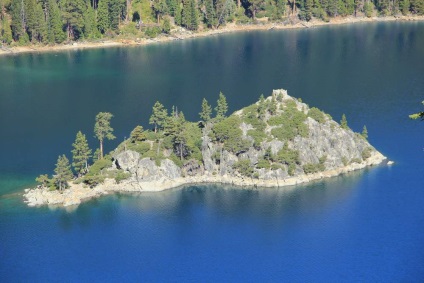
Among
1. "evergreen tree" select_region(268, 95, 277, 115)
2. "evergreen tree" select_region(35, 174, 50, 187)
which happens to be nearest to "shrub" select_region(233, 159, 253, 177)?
"evergreen tree" select_region(268, 95, 277, 115)

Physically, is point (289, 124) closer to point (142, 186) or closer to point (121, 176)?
point (142, 186)

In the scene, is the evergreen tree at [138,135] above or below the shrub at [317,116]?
below

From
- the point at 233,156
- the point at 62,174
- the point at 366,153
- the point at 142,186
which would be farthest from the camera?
the point at 366,153

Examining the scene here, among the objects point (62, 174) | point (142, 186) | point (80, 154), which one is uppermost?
point (80, 154)

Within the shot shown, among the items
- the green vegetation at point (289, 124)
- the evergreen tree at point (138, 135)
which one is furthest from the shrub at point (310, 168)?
the evergreen tree at point (138, 135)

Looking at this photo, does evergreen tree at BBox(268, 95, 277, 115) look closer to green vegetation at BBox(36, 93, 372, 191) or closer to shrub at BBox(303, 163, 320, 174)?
green vegetation at BBox(36, 93, 372, 191)

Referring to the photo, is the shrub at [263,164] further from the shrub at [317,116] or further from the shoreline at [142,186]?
the shrub at [317,116]

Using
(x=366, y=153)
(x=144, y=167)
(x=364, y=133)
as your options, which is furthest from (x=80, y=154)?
(x=364, y=133)
